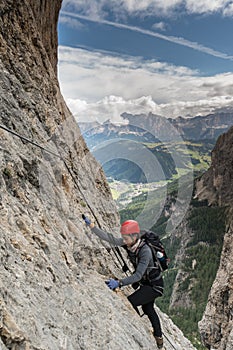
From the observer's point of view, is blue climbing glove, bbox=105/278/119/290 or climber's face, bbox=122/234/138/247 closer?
climber's face, bbox=122/234/138/247

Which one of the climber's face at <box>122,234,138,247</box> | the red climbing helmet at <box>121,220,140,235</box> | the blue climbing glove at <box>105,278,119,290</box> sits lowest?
the blue climbing glove at <box>105,278,119,290</box>

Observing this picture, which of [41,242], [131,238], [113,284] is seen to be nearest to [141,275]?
[131,238]

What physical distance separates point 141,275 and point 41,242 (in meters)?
3.12

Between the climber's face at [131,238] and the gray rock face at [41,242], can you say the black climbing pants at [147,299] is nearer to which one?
the gray rock face at [41,242]

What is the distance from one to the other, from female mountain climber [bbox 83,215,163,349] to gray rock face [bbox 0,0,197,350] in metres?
0.45

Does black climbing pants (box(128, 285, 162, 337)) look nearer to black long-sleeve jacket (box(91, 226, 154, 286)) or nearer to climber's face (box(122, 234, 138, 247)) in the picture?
black long-sleeve jacket (box(91, 226, 154, 286))

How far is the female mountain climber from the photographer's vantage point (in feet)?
31.1

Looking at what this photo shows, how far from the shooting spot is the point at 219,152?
192 meters

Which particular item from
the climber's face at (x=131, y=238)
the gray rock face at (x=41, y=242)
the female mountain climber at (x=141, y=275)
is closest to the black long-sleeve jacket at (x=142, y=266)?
the female mountain climber at (x=141, y=275)

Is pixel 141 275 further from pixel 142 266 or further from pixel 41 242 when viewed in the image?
pixel 41 242

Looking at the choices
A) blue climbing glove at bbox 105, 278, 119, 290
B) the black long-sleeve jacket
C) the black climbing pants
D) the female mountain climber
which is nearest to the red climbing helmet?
the female mountain climber

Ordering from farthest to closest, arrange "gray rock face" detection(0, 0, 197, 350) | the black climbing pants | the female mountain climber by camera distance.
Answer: the black climbing pants → the female mountain climber → "gray rock face" detection(0, 0, 197, 350)

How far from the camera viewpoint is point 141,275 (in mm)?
9367

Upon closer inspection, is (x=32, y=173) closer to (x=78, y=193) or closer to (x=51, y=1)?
(x=78, y=193)
